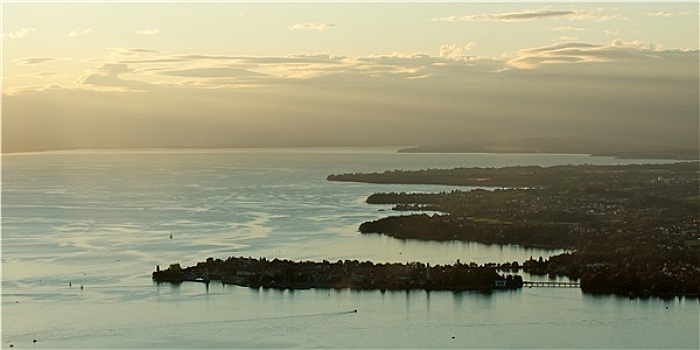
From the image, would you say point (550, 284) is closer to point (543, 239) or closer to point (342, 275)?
point (342, 275)

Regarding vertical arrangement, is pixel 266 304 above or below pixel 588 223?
below

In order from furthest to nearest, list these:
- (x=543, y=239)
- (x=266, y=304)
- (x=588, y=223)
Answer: (x=588, y=223) < (x=543, y=239) < (x=266, y=304)

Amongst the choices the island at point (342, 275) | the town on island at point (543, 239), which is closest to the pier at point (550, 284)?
the town on island at point (543, 239)

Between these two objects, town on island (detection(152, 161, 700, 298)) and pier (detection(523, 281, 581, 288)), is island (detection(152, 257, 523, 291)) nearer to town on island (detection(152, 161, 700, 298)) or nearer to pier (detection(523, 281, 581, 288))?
town on island (detection(152, 161, 700, 298))

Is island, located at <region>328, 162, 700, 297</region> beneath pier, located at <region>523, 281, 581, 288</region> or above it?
above

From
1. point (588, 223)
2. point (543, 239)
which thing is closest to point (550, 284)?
point (543, 239)

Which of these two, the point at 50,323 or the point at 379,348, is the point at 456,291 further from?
→ the point at 50,323

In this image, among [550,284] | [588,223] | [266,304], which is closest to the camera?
[266,304]

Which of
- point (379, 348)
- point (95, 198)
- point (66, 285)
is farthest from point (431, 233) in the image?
point (95, 198)

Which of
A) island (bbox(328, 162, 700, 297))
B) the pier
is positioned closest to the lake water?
the pier
